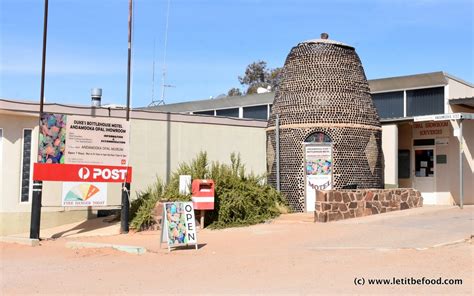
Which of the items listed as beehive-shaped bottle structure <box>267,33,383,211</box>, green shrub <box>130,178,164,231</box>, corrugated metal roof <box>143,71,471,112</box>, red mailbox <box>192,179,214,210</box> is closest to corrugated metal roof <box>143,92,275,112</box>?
corrugated metal roof <box>143,71,471,112</box>

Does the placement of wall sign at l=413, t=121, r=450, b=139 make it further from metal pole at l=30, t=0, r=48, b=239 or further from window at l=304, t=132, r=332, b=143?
metal pole at l=30, t=0, r=48, b=239

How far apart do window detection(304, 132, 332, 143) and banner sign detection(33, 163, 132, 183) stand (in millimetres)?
6001

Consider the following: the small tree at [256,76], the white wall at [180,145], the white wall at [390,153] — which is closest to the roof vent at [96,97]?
the white wall at [180,145]

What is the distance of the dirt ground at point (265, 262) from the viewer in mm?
8789

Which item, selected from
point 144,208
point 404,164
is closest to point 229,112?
point 404,164

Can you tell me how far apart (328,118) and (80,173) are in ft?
26.1

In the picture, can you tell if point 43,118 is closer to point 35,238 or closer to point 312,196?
point 35,238

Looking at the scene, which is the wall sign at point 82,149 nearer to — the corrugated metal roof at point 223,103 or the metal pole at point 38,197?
the metal pole at point 38,197

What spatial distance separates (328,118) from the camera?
19203 millimetres

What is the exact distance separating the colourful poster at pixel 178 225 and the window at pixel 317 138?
6.98 meters

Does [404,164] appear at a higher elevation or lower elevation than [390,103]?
lower

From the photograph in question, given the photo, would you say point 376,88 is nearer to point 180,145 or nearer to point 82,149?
point 180,145

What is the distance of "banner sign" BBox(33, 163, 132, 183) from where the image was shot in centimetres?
1519

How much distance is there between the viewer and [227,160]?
70.3 ft
